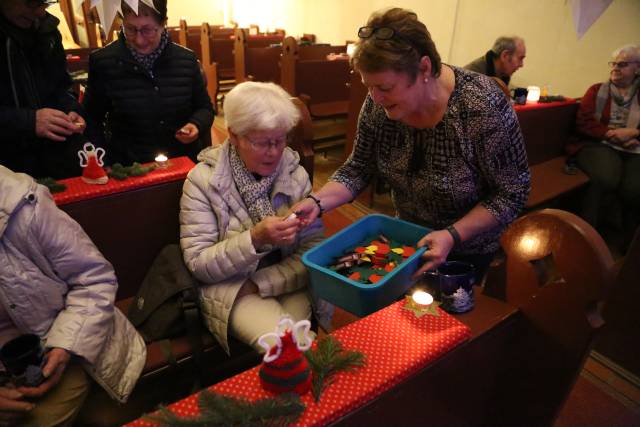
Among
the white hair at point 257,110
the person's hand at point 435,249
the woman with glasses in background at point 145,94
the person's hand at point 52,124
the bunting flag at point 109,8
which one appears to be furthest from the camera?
the woman with glasses in background at point 145,94

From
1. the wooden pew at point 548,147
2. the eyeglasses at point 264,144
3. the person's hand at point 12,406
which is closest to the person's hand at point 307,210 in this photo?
the eyeglasses at point 264,144

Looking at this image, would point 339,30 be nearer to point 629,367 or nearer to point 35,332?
point 629,367

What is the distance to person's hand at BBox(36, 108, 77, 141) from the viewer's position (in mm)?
1986

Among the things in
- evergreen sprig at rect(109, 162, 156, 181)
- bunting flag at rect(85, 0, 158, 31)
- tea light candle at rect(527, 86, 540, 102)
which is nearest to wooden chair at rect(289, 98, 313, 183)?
evergreen sprig at rect(109, 162, 156, 181)

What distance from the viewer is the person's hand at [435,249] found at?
1416mm

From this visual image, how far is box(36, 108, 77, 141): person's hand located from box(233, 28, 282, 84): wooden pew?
432cm

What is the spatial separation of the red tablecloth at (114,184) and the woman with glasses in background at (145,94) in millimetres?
523

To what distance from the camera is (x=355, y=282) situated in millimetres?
1286

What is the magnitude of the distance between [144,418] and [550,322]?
1025 millimetres

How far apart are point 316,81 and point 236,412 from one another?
4902mm

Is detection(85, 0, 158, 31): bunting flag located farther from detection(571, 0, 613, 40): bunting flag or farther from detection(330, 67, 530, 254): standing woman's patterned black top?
detection(571, 0, 613, 40): bunting flag

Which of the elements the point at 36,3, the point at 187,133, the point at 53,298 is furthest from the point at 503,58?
the point at 53,298

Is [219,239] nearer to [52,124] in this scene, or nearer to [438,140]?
[438,140]

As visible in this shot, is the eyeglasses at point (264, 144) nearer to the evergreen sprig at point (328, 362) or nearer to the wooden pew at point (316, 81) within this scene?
the evergreen sprig at point (328, 362)
